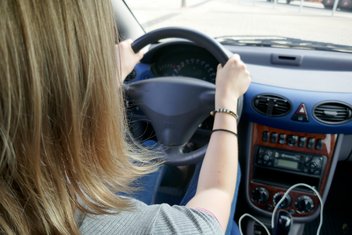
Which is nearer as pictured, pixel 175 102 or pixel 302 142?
pixel 175 102

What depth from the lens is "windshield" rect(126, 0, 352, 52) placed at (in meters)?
2.07

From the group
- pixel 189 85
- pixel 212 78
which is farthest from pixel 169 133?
pixel 212 78

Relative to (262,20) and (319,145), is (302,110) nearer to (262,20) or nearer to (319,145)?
(319,145)

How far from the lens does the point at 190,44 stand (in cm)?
160

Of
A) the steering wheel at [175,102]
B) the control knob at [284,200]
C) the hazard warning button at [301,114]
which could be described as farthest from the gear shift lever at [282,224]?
the steering wheel at [175,102]

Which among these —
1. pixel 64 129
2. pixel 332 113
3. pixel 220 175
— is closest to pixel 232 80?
pixel 220 175

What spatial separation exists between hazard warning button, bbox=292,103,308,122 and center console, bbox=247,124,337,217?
0.16 m

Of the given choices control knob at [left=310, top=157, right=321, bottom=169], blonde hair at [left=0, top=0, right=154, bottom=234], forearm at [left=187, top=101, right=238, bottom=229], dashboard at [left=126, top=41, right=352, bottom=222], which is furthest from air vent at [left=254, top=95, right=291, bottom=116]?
blonde hair at [left=0, top=0, right=154, bottom=234]

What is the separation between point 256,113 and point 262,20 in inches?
53.6

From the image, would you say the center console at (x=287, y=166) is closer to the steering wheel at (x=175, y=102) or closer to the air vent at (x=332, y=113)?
the air vent at (x=332, y=113)

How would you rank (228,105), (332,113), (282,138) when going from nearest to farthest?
1. (228,105)
2. (332,113)
3. (282,138)

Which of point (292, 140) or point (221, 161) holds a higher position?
point (221, 161)

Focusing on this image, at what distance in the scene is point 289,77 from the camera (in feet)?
5.81

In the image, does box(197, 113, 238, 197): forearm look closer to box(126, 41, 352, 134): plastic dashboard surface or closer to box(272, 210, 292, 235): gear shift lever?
box(126, 41, 352, 134): plastic dashboard surface
